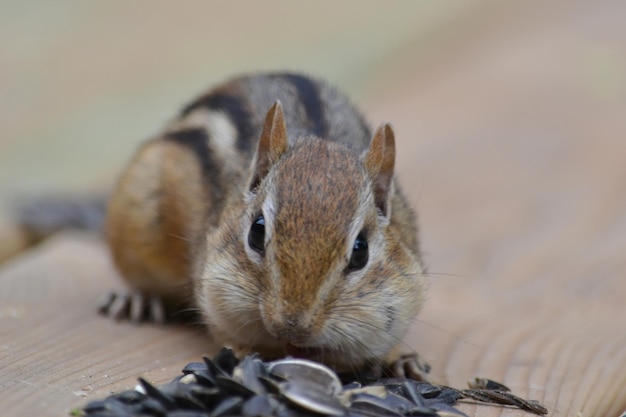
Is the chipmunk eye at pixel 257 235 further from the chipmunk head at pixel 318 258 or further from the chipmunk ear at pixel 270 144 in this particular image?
the chipmunk ear at pixel 270 144

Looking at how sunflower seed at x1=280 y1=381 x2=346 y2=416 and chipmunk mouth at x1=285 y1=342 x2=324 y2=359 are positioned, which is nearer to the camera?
sunflower seed at x1=280 y1=381 x2=346 y2=416

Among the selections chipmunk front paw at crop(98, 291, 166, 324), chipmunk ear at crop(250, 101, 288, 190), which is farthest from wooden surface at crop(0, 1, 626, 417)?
chipmunk ear at crop(250, 101, 288, 190)

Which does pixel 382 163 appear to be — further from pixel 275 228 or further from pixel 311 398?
pixel 311 398

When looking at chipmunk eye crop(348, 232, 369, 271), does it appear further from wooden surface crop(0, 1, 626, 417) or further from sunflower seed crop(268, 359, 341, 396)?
wooden surface crop(0, 1, 626, 417)

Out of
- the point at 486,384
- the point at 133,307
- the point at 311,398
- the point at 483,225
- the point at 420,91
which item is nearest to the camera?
the point at 311,398

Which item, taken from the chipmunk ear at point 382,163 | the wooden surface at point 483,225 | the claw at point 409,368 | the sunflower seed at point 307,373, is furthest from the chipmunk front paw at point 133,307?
the sunflower seed at point 307,373

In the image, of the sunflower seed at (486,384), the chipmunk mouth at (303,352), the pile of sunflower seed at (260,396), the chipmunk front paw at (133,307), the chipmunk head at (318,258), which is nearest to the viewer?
the pile of sunflower seed at (260,396)

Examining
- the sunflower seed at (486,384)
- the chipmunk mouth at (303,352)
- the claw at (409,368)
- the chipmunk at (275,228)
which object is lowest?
the claw at (409,368)

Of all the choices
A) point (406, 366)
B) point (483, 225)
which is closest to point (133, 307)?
point (406, 366)
